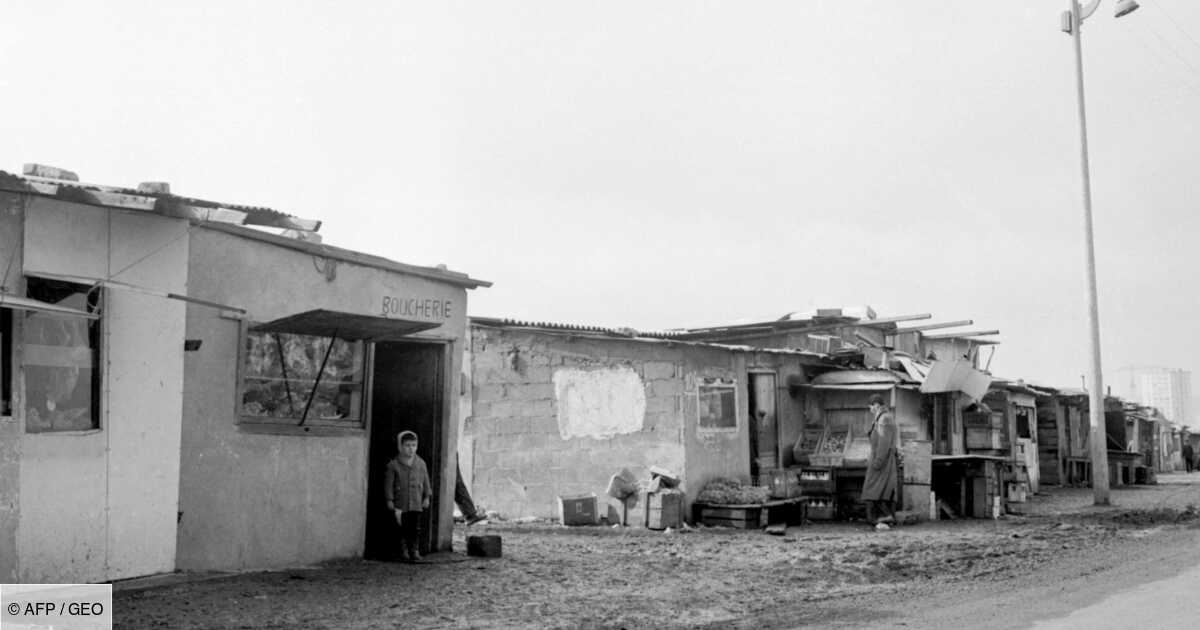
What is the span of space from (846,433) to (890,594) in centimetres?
1091

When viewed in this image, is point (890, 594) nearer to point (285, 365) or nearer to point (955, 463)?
point (285, 365)

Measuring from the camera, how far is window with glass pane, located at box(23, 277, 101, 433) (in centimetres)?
899

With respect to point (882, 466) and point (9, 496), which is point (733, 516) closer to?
point (882, 466)

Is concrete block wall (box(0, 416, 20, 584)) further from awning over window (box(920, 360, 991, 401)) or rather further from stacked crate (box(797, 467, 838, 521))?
awning over window (box(920, 360, 991, 401))

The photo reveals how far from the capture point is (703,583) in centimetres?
1163

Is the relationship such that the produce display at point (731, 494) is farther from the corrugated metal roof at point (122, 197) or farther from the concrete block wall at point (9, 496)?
the concrete block wall at point (9, 496)

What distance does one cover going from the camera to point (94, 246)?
9.45 m

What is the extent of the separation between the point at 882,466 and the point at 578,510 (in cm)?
485

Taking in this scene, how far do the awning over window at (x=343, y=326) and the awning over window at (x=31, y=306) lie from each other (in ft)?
7.63

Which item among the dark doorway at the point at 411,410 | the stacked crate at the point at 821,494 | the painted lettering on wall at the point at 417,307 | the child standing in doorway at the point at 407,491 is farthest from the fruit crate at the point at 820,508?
the child standing in doorway at the point at 407,491

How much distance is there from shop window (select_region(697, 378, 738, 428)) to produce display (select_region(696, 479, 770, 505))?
1.02 m

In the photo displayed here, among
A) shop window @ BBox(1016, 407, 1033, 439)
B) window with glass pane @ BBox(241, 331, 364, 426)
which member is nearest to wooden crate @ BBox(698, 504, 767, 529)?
window with glass pane @ BBox(241, 331, 364, 426)

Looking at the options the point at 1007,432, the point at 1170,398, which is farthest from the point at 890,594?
the point at 1170,398

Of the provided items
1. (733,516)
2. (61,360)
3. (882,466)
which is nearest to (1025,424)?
(882,466)
